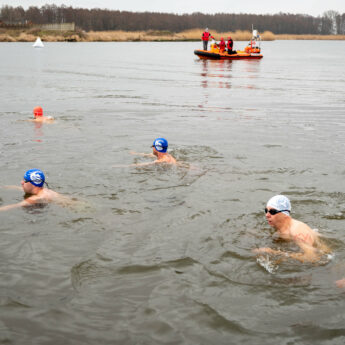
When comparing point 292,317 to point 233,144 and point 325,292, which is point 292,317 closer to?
point 325,292

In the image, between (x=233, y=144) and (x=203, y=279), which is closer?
(x=203, y=279)

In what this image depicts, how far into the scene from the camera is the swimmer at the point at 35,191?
7.99 m

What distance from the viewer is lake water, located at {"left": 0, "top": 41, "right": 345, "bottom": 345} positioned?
4902mm

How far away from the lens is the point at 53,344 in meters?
4.53

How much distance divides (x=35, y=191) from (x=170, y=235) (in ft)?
8.62

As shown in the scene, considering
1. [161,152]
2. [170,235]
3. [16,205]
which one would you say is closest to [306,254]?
[170,235]

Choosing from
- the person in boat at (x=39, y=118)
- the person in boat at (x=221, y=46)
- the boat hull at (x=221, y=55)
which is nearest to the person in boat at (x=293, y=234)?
the person in boat at (x=39, y=118)

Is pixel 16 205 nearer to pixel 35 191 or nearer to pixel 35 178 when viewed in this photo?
pixel 35 191

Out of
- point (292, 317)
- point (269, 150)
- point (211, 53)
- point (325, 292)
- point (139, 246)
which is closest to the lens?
point (292, 317)

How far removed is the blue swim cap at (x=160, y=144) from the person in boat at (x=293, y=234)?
400cm

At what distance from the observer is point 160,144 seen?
991 centimetres

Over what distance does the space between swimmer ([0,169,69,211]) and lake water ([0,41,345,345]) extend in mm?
196

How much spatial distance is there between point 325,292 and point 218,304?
4.16 feet

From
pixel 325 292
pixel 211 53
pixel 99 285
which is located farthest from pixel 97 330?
pixel 211 53
